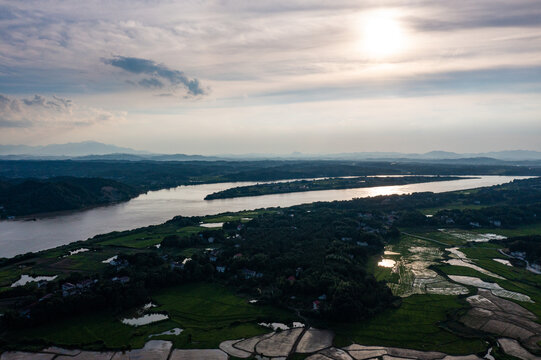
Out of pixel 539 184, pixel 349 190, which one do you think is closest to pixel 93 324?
pixel 349 190

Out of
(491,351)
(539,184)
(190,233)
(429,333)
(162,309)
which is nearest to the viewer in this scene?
(491,351)

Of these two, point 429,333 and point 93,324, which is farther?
point 93,324

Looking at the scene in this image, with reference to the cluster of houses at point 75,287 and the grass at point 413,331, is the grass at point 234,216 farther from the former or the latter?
the grass at point 413,331

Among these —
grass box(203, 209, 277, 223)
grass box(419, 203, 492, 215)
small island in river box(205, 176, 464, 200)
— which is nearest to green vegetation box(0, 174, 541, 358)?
grass box(203, 209, 277, 223)

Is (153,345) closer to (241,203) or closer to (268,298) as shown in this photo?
(268,298)

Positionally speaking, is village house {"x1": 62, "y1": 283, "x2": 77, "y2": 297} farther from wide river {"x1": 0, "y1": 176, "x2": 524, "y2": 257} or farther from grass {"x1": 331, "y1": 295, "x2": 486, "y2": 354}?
grass {"x1": 331, "y1": 295, "x2": 486, "y2": 354}
